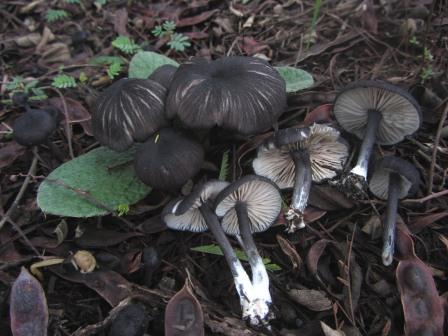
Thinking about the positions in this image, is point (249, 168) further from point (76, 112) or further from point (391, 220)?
point (76, 112)

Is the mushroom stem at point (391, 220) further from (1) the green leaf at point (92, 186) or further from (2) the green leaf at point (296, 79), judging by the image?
(1) the green leaf at point (92, 186)

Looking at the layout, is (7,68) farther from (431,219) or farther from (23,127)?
(431,219)

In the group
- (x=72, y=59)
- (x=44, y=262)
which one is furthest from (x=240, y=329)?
(x=72, y=59)

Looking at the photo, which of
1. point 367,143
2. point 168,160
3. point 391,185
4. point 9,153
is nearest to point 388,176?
point 391,185

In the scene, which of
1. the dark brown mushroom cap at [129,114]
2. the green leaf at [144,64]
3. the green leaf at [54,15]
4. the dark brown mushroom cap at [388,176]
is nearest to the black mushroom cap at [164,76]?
the dark brown mushroom cap at [129,114]

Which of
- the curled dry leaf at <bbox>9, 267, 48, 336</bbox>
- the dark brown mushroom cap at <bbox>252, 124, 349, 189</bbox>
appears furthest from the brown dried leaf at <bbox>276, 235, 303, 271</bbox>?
the curled dry leaf at <bbox>9, 267, 48, 336</bbox>

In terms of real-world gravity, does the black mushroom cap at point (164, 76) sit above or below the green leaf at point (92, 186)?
above
